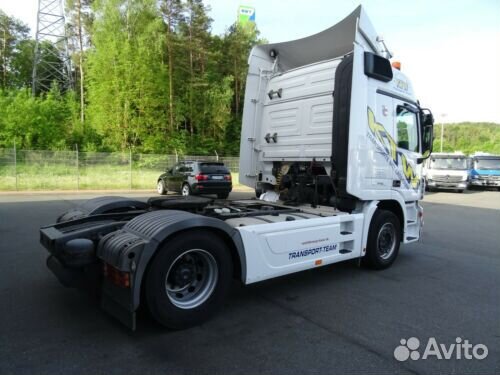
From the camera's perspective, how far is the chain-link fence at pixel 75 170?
18.3 metres

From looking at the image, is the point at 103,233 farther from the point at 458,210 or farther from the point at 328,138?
the point at 458,210

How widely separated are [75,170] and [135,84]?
11.8 m

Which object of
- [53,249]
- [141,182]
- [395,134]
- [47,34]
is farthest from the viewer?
[47,34]

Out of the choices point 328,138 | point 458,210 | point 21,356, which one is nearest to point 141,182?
point 458,210

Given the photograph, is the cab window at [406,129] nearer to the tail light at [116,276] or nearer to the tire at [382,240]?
the tire at [382,240]

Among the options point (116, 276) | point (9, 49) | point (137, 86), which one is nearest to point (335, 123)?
point (116, 276)

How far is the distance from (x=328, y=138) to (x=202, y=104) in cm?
3143

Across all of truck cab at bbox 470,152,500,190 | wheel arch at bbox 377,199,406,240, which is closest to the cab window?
wheel arch at bbox 377,199,406,240

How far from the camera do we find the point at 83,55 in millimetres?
37531

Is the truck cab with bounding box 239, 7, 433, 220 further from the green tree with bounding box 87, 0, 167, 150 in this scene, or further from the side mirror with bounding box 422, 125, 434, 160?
the green tree with bounding box 87, 0, 167, 150

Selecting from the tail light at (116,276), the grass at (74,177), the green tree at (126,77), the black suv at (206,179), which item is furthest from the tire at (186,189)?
the green tree at (126,77)

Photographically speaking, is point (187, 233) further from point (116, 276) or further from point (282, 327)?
point (282, 327)

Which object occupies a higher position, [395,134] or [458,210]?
[395,134]

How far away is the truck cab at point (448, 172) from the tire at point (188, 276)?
21.2 metres
